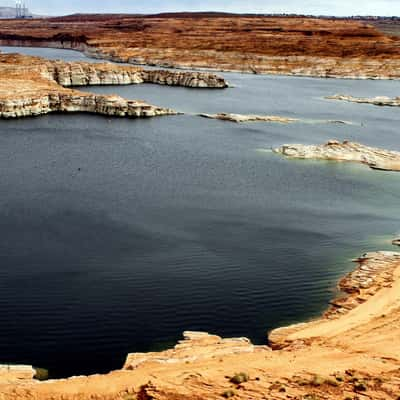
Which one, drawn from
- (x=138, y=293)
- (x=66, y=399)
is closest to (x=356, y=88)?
(x=138, y=293)

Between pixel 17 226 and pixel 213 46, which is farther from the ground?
pixel 213 46

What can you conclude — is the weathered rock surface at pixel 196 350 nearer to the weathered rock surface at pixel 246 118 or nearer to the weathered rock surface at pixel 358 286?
the weathered rock surface at pixel 358 286

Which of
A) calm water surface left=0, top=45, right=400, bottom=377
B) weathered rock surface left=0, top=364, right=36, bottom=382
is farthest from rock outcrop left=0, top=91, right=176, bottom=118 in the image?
weathered rock surface left=0, top=364, right=36, bottom=382

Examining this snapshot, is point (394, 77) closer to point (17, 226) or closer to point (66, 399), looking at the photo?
point (17, 226)

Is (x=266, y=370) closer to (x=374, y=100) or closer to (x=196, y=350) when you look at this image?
(x=196, y=350)

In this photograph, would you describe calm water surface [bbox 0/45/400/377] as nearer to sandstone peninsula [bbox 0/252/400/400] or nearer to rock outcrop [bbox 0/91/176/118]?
sandstone peninsula [bbox 0/252/400/400]

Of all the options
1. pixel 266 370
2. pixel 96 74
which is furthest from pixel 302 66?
pixel 266 370

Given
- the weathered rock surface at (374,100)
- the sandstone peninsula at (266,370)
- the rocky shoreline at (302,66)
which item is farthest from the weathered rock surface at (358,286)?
the rocky shoreline at (302,66)
